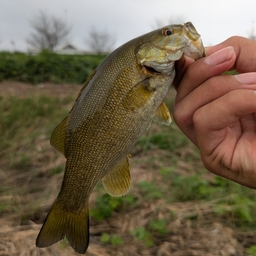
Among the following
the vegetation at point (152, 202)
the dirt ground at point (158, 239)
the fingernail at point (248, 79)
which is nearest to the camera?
the fingernail at point (248, 79)

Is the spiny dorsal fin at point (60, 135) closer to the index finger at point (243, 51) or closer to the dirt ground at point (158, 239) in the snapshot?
the index finger at point (243, 51)

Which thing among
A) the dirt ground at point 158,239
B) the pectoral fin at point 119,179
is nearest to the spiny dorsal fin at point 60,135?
the pectoral fin at point 119,179

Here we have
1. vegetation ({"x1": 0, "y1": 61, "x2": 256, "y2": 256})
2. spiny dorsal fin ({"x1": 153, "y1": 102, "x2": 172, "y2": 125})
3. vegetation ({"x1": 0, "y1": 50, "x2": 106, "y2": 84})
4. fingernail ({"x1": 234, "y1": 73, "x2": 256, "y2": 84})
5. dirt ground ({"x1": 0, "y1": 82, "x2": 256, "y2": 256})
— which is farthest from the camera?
vegetation ({"x1": 0, "y1": 50, "x2": 106, "y2": 84})

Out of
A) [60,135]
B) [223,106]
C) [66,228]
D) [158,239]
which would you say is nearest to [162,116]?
[223,106]

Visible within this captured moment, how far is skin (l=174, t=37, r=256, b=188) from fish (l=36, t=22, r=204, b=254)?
0.36ft

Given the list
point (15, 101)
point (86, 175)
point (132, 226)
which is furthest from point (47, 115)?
point (86, 175)

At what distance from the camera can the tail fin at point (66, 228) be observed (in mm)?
1691

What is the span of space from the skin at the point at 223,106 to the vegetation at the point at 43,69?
11.3 m

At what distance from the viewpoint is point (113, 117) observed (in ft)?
5.24

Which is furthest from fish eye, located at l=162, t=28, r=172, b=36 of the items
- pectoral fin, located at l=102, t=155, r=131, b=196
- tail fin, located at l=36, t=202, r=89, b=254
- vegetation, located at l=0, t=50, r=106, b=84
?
vegetation, located at l=0, t=50, r=106, b=84

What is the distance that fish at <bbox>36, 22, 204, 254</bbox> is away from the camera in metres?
1.55

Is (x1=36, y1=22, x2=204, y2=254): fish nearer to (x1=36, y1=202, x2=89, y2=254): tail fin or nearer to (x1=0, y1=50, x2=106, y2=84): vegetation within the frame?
(x1=36, y1=202, x2=89, y2=254): tail fin

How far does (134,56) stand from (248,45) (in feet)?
1.96

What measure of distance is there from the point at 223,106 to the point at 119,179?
27.4 inches
